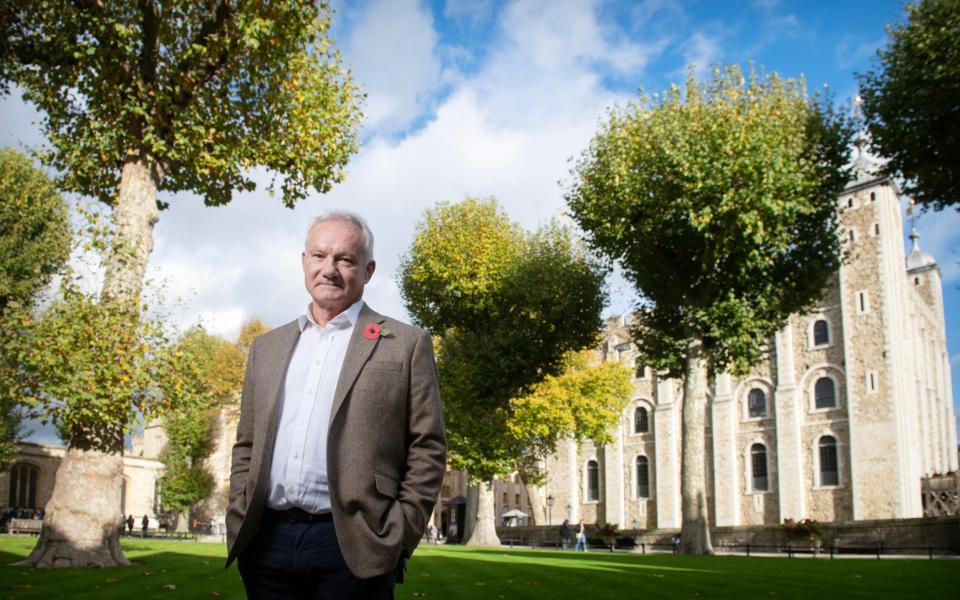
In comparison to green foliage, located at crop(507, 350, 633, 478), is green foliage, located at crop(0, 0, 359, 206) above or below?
above

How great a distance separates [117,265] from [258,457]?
42.1 ft

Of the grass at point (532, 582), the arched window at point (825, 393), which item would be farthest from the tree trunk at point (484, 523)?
the arched window at point (825, 393)

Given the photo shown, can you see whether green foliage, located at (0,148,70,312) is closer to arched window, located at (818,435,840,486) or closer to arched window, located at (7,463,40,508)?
arched window, located at (7,463,40,508)

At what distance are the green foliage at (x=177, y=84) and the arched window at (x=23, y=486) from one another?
41423mm

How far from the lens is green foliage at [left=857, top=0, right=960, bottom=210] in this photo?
20.0 meters

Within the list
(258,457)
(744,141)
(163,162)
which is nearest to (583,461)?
(744,141)

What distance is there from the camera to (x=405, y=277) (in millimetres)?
36125

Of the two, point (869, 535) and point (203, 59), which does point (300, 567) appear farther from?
point (869, 535)

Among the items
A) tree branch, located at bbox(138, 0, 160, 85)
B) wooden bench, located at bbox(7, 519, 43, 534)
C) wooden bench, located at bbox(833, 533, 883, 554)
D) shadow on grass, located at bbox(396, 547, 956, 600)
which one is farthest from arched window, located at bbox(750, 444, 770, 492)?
tree branch, located at bbox(138, 0, 160, 85)

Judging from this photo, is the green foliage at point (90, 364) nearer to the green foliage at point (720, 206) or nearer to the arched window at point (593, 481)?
the green foliage at point (720, 206)

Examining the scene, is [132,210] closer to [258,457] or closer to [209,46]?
[209,46]

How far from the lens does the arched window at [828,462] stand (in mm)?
46938

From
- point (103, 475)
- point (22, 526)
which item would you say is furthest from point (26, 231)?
point (103, 475)

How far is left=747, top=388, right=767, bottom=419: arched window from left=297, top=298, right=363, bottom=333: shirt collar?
5220 centimetres
